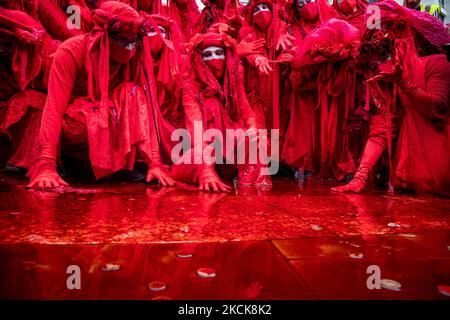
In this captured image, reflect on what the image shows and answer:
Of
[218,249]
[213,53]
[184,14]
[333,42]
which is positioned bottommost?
[218,249]

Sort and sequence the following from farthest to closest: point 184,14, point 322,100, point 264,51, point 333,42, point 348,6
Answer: point 184,14
point 348,6
point 264,51
point 322,100
point 333,42

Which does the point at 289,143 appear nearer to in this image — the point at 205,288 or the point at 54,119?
the point at 54,119

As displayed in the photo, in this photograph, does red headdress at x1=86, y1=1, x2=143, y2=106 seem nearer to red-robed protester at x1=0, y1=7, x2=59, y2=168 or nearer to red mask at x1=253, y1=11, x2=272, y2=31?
red-robed protester at x1=0, y1=7, x2=59, y2=168

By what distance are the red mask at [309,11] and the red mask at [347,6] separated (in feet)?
1.57

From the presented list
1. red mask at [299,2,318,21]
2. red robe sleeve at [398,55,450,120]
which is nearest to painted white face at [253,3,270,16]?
red mask at [299,2,318,21]

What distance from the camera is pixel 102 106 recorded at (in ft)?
8.58

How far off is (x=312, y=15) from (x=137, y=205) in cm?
339

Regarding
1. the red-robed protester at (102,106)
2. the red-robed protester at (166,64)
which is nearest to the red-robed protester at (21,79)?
the red-robed protester at (102,106)

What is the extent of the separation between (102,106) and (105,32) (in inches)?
24.5

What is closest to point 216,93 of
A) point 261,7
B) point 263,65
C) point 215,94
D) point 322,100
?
point 215,94

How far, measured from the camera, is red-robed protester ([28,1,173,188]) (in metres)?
2.41

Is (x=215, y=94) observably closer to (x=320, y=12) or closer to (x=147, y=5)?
(x=147, y=5)

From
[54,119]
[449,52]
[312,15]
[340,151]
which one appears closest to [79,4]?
[54,119]

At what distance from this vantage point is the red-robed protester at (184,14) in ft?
14.3
